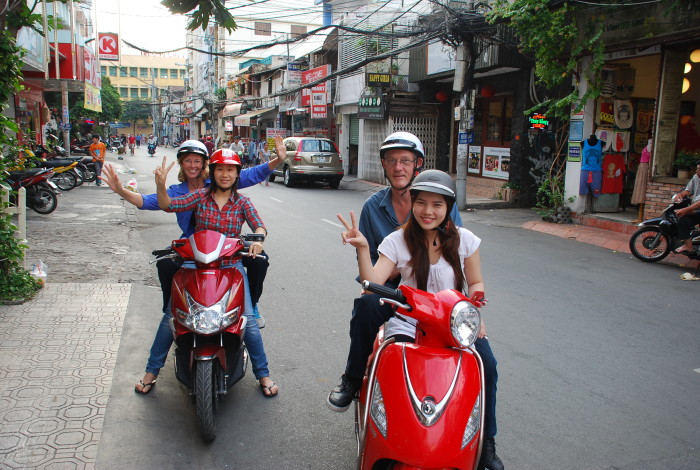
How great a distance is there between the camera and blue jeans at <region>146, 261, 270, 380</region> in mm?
3818

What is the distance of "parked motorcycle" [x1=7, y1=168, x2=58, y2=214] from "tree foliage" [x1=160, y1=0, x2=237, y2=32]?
9007mm

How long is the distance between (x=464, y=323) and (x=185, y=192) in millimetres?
2720

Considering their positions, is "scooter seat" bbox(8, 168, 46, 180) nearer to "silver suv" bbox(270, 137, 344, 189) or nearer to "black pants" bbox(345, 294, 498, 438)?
"silver suv" bbox(270, 137, 344, 189)

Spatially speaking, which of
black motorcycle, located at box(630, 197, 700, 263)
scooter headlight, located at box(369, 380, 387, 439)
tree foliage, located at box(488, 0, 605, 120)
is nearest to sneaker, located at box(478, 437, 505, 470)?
scooter headlight, located at box(369, 380, 387, 439)

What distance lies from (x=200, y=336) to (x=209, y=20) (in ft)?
7.87

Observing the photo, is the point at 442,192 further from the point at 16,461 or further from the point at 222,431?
the point at 16,461

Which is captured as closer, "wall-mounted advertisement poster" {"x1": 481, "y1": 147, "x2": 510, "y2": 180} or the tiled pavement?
the tiled pavement

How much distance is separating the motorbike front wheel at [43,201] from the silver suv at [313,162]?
8.92m

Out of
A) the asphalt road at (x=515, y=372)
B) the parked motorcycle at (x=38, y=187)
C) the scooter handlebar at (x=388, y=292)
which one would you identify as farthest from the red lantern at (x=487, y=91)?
the scooter handlebar at (x=388, y=292)

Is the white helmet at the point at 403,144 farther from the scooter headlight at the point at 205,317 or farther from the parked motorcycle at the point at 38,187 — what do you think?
the parked motorcycle at the point at 38,187

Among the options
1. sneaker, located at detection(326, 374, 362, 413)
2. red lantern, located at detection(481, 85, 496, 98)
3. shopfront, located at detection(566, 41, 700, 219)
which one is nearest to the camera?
sneaker, located at detection(326, 374, 362, 413)

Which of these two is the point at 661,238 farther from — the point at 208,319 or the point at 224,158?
the point at 208,319

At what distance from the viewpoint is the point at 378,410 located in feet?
7.63

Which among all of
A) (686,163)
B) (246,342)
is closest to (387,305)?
(246,342)
